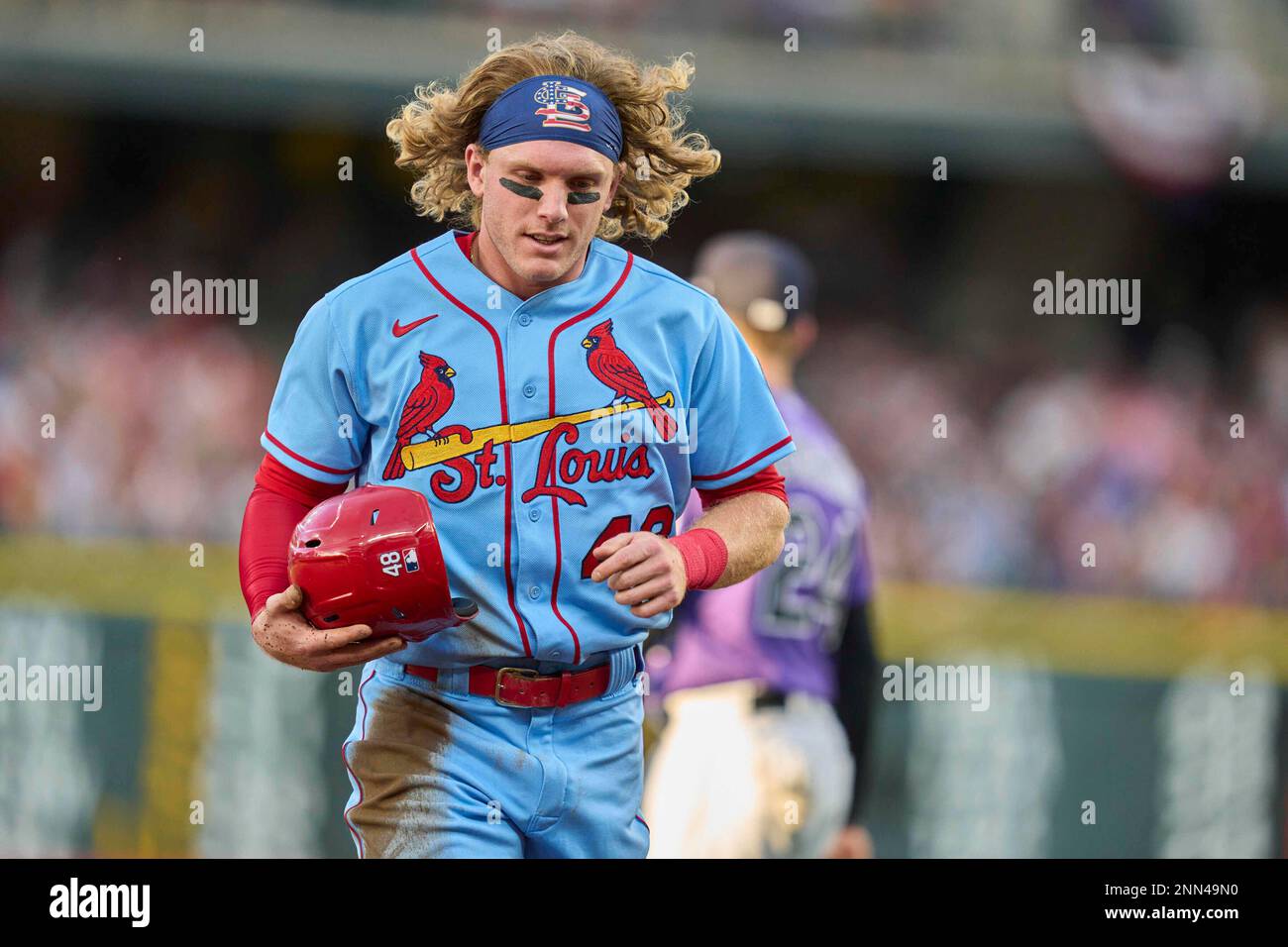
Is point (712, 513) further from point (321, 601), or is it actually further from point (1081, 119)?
point (1081, 119)

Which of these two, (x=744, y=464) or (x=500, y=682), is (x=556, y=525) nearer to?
(x=500, y=682)

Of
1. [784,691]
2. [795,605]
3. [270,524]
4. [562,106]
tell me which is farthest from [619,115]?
[784,691]

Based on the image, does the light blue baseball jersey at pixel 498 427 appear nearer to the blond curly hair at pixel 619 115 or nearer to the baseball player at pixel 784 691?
the blond curly hair at pixel 619 115

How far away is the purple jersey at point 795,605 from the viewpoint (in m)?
4.70

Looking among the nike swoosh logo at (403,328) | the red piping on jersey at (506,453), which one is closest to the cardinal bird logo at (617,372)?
the red piping on jersey at (506,453)

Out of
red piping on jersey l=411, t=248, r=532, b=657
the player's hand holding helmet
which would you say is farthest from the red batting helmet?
red piping on jersey l=411, t=248, r=532, b=657

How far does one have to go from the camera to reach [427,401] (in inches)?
104

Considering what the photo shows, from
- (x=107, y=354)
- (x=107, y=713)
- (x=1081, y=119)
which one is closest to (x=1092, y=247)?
(x=1081, y=119)

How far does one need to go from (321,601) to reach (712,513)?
694mm

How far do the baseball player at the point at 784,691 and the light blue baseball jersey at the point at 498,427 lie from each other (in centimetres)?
201

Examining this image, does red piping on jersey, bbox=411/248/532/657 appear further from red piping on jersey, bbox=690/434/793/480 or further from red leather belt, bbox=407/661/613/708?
red piping on jersey, bbox=690/434/793/480

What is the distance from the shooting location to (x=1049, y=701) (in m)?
5.87

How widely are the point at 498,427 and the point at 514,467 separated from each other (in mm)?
68

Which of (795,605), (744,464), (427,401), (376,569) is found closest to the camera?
(376,569)
